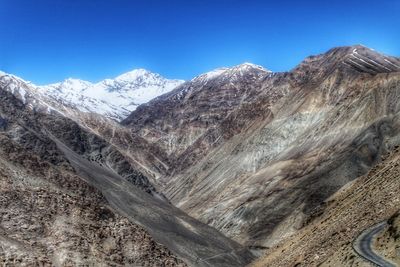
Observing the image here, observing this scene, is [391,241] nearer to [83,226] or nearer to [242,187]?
[83,226]

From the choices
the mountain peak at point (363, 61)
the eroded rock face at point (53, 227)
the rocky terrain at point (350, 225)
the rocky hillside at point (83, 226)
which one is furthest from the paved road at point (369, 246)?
the mountain peak at point (363, 61)

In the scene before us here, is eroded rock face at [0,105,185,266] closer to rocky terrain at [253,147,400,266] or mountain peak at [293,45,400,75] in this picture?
rocky terrain at [253,147,400,266]

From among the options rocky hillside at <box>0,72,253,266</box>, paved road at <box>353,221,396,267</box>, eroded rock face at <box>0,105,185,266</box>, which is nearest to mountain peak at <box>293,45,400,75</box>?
rocky hillside at <box>0,72,253,266</box>

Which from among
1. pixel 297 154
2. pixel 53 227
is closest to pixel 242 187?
pixel 297 154

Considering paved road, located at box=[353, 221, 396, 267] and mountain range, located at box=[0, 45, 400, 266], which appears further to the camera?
mountain range, located at box=[0, 45, 400, 266]

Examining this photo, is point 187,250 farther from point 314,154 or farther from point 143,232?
point 314,154

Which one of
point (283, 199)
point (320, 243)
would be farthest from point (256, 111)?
point (320, 243)

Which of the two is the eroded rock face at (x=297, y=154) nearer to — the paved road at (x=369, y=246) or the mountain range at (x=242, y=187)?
the mountain range at (x=242, y=187)
